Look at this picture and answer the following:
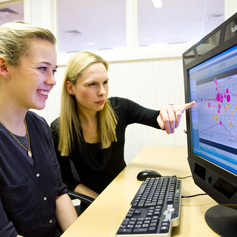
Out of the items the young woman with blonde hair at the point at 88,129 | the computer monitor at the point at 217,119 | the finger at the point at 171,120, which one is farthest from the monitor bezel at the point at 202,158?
the young woman with blonde hair at the point at 88,129

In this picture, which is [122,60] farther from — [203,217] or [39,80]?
[203,217]

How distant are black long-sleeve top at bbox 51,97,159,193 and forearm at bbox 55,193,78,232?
0.22 m

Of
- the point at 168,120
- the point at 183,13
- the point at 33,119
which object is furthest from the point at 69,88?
the point at 183,13

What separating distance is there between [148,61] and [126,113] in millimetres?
651

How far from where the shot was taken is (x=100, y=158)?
1278mm

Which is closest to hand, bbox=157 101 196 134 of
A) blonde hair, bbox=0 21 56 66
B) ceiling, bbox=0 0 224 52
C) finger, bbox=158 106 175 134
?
finger, bbox=158 106 175 134

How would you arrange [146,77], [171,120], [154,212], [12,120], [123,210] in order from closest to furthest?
[154,212]
[123,210]
[12,120]
[171,120]
[146,77]

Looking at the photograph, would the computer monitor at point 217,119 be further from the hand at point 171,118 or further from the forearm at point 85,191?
the forearm at point 85,191

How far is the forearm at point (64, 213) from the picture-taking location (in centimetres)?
93

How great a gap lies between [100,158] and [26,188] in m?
0.57

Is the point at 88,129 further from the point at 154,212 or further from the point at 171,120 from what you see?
the point at 154,212

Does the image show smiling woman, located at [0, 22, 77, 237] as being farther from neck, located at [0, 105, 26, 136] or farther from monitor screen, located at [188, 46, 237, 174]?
monitor screen, located at [188, 46, 237, 174]

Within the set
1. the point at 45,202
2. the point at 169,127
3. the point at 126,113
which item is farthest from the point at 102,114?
the point at 45,202

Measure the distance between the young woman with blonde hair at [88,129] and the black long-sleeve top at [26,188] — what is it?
33 centimetres
